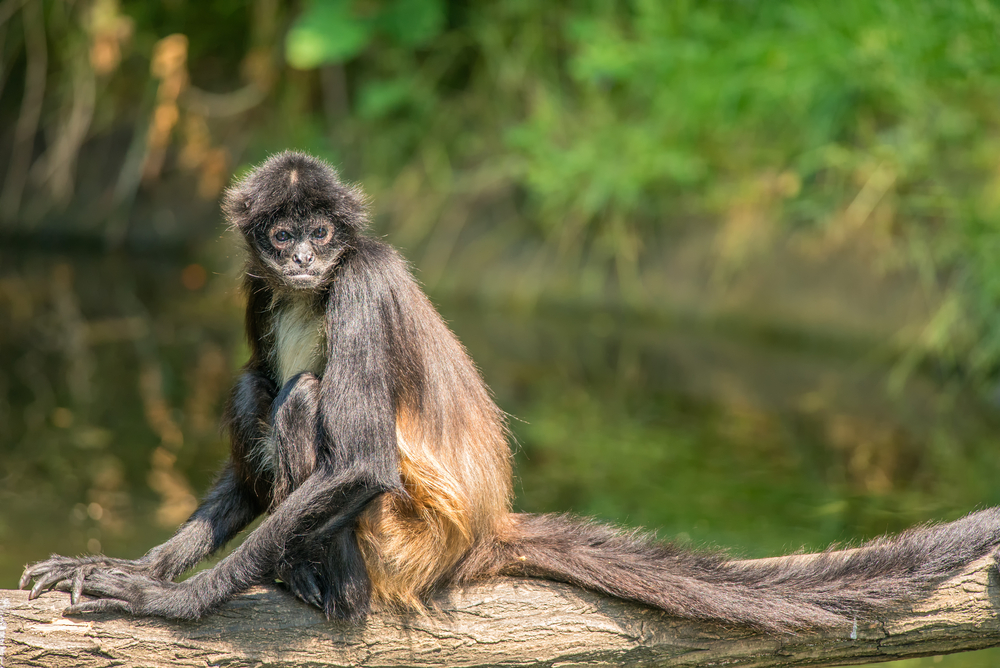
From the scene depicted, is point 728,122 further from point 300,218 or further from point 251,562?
point 251,562

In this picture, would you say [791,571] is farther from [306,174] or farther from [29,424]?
[29,424]

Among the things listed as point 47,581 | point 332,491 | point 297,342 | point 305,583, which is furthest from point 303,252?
point 47,581

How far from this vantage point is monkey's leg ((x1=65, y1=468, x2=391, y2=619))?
3.76m

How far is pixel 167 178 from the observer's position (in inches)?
582

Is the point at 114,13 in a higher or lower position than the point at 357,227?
higher

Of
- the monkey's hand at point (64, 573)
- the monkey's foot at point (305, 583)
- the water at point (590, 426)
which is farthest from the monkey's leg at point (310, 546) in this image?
the water at point (590, 426)

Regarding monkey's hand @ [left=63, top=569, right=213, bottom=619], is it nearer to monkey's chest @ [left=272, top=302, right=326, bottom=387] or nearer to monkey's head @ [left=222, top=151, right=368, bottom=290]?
monkey's chest @ [left=272, top=302, right=326, bottom=387]

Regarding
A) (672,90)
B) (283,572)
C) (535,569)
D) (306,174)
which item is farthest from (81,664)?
(672,90)

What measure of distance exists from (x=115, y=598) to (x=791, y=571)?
267 cm

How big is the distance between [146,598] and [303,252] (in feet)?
4.97

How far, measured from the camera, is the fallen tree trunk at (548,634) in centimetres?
382

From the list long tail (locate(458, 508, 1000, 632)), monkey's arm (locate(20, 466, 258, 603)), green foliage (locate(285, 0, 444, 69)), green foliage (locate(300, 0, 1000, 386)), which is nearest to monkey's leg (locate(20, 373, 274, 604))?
monkey's arm (locate(20, 466, 258, 603))

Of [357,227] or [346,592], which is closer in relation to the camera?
[346,592]

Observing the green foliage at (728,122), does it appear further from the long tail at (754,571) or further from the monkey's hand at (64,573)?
the monkey's hand at (64,573)
